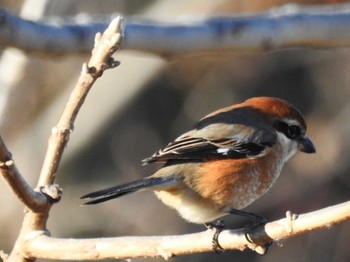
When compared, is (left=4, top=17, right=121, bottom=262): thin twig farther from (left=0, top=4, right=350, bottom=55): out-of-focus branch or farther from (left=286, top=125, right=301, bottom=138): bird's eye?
(left=286, top=125, right=301, bottom=138): bird's eye

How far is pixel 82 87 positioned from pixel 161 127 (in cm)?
680

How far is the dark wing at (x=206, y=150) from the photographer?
13.5 ft

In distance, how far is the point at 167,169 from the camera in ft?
13.4

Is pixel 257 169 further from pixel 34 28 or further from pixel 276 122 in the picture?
pixel 34 28

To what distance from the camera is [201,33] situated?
176 inches

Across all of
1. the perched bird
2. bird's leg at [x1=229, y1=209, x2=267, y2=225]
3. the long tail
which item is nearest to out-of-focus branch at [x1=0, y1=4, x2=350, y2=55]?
the perched bird

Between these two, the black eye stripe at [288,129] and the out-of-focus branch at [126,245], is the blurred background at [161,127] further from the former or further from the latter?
the out-of-focus branch at [126,245]

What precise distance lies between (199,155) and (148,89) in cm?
536

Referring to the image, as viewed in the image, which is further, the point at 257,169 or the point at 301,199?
the point at 301,199

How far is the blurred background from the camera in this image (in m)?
8.24

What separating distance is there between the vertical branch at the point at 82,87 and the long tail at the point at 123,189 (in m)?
0.28

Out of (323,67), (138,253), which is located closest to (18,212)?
(323,67)

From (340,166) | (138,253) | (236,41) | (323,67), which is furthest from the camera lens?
(323,67)

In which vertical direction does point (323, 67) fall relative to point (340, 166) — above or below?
above
